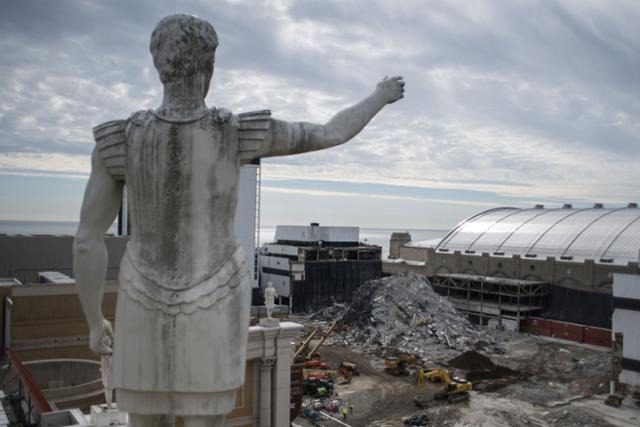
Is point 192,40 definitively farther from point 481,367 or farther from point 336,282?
point 336,282

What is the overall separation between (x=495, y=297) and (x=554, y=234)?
10496 mm

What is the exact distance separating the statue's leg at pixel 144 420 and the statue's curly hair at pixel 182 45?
2016mm

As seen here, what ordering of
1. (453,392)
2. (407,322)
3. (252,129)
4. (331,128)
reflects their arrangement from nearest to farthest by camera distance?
(252,129) → (331,128) → (453,392) → (407,322)

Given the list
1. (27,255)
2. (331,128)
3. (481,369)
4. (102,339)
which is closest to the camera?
(331,128)

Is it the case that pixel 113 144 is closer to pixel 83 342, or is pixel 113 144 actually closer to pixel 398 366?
pixel 83 342

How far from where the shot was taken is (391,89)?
379cm

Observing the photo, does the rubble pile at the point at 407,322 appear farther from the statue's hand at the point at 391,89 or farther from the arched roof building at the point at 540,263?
the statue's hand at the point at 391,89

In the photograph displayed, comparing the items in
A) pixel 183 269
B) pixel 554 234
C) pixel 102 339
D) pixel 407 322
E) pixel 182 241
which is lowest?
pixel 407 322

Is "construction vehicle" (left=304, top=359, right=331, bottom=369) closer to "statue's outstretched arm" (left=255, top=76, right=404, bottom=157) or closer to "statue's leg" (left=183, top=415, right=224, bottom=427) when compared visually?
"statue's leg" (left=183, top=415, right=224, bottom=427)

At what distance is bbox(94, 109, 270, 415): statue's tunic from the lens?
125 inches

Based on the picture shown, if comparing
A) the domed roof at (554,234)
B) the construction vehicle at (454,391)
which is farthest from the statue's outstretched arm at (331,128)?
the domed roof at (554,234)

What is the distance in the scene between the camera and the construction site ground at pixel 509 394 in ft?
80.1

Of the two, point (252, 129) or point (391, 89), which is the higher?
point (391, 89)

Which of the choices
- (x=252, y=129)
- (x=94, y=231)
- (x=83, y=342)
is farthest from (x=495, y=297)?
(x=94, y=231)
